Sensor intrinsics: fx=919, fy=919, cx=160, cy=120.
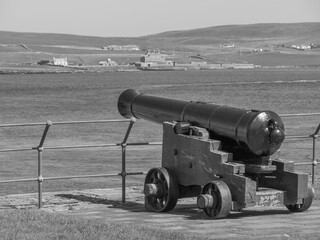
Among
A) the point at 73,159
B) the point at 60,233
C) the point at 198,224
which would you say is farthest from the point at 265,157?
the point at 73,159

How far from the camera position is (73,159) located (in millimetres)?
25750

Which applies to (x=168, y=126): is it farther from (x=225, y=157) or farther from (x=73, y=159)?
(x=73, y=159)

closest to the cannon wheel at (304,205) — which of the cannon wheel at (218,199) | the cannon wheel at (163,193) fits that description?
the cannon wheel at (218,199)

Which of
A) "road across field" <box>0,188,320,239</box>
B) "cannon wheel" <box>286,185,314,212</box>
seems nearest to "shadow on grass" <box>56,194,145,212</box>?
"road across field" <box>0,188,320,239</box>

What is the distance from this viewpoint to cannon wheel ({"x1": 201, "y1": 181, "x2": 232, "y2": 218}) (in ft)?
27.0

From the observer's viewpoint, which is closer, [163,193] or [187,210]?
[163,193]

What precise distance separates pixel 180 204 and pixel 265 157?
5.29 ft

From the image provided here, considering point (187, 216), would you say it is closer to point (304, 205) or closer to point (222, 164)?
point (222, 164)

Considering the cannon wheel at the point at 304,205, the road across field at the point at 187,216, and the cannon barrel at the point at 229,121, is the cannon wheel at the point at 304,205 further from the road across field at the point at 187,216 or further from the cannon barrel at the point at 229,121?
the cannon barrel at the point at 229,121

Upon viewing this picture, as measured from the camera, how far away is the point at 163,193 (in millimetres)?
9102

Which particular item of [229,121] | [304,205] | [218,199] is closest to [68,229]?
[218,199]

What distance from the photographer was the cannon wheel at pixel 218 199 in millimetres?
8234

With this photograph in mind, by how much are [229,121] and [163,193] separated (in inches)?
45.0

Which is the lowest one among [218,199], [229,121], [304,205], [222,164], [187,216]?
[187,216]
